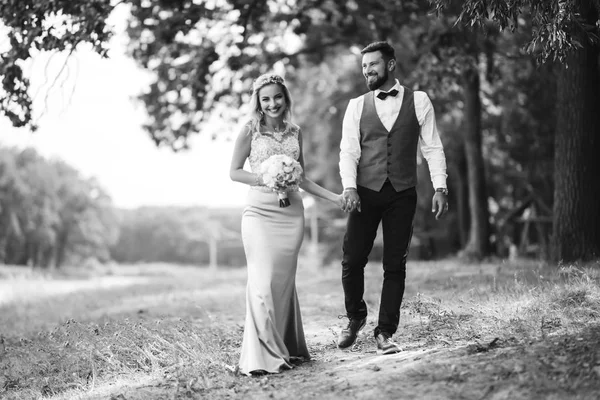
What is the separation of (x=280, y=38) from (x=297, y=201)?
12081 mm

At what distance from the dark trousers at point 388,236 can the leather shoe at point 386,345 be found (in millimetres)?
45

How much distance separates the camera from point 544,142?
68.1 ft

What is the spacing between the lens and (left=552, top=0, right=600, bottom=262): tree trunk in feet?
31.3

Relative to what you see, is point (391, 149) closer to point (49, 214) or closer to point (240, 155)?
point (240, 155)

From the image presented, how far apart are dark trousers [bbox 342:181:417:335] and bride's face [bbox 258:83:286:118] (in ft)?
3.08

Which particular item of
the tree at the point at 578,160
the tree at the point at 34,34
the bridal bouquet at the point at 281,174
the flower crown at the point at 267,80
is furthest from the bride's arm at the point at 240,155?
the tree at the point at 578,160

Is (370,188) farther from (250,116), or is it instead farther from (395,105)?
(250,116)

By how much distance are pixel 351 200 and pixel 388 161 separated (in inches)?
17.8

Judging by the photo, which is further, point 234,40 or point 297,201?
point 234,40

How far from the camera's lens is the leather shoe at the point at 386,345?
17.9 feet

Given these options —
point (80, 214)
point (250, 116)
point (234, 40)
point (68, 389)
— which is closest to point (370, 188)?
point (250, 116)

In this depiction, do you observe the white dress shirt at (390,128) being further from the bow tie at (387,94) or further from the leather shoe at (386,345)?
the leather shoe at (386,345)

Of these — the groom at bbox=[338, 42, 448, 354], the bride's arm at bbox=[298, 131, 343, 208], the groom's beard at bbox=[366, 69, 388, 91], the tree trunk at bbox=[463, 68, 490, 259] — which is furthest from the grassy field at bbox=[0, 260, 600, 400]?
the tree trunk at bbox=[463, 68, 490, 259]

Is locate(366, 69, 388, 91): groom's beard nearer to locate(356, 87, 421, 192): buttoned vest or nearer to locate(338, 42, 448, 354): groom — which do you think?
locate(338, 42, 448, 354): groom
